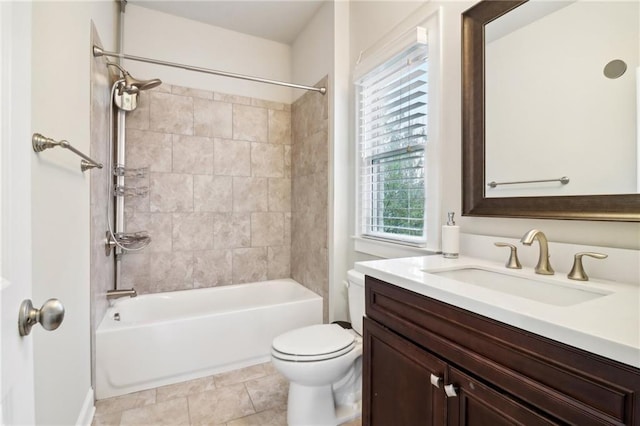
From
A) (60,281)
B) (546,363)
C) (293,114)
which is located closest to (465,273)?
(546,363)

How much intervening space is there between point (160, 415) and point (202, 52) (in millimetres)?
2712

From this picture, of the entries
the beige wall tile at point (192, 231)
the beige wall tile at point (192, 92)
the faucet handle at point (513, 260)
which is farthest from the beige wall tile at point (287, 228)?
the faucet handle at point (513, 260)

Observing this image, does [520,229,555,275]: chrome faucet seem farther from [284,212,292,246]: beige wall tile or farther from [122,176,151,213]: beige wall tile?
[122,176,151,213]: beige wall tile

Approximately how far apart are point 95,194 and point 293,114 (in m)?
1.80

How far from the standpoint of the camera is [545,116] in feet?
3.79

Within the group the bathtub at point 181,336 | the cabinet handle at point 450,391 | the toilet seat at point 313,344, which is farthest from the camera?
the bathtub at point 181,336

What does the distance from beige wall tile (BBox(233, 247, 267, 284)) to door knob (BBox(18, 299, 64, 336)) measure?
91.4 inches

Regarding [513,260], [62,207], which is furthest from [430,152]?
[62,207]

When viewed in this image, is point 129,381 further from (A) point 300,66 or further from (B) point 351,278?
(A) point 300,66

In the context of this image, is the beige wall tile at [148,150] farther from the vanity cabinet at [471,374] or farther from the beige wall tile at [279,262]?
the vanity cabinet at [471,374]

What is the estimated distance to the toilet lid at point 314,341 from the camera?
4.87ft

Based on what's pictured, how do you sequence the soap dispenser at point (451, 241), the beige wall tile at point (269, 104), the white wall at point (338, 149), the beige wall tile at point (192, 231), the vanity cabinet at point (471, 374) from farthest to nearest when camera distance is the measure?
1. the beige wall tile at point (269, 104)
2. the beige wall tile at point (192, 231)
3. the white wall at point (338, 149)
4. the soap dispenser at point (451, 241)
5. the vanity cabinet at point (471, 374)

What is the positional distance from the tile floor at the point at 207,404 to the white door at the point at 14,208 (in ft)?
4.32

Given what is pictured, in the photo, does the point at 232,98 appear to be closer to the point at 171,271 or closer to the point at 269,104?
the point at 269,104
